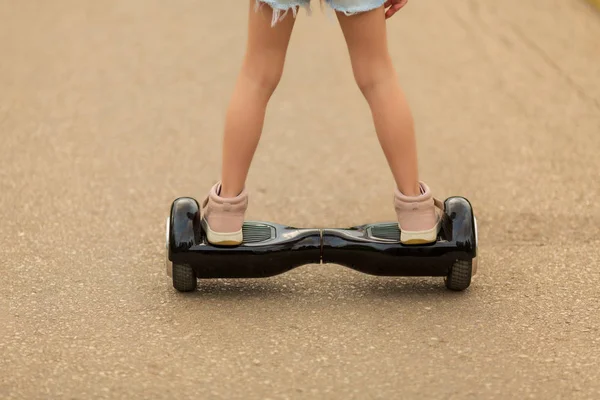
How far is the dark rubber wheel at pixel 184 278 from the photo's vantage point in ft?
13.3

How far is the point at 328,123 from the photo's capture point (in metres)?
6.44

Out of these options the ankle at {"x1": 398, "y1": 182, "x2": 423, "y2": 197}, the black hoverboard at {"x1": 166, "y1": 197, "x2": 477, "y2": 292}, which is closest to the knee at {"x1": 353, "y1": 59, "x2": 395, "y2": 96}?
the ankle at {"x1": 398, "y1": 182, "x2": 423, "y2": 197}

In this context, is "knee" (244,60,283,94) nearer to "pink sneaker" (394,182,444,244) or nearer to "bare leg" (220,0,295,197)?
"bare leg" (220,0,295,197)

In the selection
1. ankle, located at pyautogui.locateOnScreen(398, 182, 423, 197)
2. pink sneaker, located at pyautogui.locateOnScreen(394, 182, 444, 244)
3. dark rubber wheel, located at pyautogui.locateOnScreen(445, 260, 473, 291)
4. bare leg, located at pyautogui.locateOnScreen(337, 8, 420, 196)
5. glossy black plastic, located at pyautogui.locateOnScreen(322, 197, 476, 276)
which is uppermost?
bare leg, located at pyautogui.locateOnScreen(337, 8, 420, 196)

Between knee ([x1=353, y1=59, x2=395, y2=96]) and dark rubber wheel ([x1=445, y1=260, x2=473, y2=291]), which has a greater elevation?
knee ([x1=353, y1=59, x2=395, y2=96])

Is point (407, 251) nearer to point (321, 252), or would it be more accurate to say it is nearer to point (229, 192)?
point (321, 252)

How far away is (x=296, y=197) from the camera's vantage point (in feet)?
17.5

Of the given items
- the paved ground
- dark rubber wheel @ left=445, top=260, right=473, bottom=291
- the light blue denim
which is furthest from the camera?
dark rubber wheel @ left=445, top=260, right=473, bottom=291

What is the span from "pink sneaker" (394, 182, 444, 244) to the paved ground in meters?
0.23

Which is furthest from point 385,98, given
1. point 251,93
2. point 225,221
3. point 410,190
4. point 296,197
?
point 296,197

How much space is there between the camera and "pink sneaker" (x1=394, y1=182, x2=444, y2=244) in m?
4.00

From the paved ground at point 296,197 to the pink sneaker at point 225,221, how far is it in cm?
22

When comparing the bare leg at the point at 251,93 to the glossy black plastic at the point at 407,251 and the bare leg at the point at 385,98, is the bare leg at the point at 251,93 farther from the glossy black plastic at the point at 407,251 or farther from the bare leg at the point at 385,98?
the glossy black plastic at the point at 407,251

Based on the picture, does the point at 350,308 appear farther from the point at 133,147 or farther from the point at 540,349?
the point at 133,147
